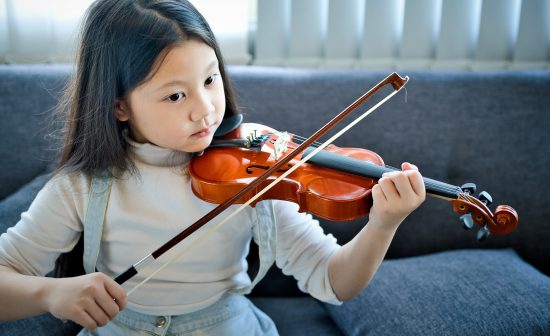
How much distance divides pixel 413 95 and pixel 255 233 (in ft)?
1.97

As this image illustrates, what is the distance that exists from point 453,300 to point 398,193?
442 millimetres

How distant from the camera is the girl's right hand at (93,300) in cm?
79

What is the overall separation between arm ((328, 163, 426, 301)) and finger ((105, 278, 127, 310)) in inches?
14.9

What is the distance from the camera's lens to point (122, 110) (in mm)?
943

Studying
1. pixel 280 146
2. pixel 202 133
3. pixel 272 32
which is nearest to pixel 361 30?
pixel 272 32

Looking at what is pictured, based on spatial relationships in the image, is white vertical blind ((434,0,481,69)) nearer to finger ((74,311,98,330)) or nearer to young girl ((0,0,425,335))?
young girl ((0,0,425,335))

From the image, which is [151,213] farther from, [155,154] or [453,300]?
[453,300]

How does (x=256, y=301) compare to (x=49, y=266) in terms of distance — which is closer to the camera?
(x=49, y=266)

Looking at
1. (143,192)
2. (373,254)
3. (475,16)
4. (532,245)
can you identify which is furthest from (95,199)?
(475,16)

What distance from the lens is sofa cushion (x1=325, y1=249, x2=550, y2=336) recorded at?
105 centimetres

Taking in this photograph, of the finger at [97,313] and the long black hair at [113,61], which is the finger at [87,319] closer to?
the finger at [97,313]

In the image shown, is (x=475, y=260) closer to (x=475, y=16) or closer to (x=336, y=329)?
(x=336, y=329)

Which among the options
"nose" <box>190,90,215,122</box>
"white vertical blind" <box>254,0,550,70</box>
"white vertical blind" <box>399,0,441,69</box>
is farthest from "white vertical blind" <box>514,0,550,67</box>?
"nose" <box>190,90,215,122</box>

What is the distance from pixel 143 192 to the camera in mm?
987
